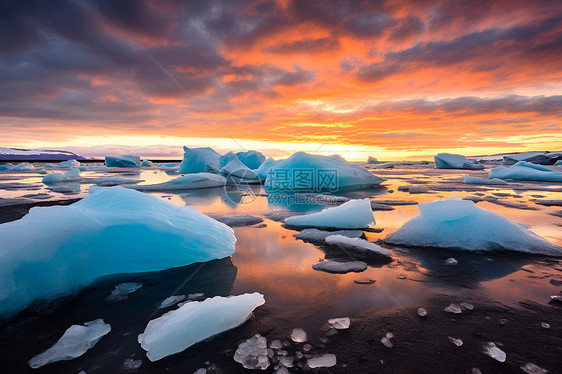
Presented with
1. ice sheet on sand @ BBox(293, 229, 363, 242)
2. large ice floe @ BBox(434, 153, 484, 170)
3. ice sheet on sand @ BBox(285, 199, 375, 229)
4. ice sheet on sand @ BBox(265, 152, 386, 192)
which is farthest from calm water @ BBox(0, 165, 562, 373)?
large ice floe @ BBox(434, 153, 484, 170)

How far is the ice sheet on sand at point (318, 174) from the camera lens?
986 cm

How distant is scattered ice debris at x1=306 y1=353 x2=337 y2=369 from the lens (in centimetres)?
132

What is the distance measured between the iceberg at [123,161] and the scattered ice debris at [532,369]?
33.2 metres

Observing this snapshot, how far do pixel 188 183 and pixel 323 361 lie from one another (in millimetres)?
9941

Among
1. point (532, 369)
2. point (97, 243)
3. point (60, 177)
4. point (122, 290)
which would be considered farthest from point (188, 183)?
point (532, 369)

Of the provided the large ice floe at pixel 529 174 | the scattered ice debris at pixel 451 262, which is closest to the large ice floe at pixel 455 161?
the large ice floe at pixel 529 174

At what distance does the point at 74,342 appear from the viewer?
1500mm

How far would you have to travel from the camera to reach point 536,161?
2795 centimetres

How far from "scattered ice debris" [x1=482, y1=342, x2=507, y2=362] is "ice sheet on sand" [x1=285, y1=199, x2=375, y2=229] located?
8.78ft

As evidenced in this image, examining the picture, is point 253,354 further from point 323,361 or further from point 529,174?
point 529,174

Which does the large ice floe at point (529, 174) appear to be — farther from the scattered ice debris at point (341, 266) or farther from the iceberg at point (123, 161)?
the iceberg at point (123, 161)

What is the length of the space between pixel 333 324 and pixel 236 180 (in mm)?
13474

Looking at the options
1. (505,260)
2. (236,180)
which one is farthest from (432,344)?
(236,180)

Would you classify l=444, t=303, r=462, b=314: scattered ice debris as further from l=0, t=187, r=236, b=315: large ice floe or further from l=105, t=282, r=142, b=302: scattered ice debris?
l=105, t=282, r=142, b=302: scattered ice debris
